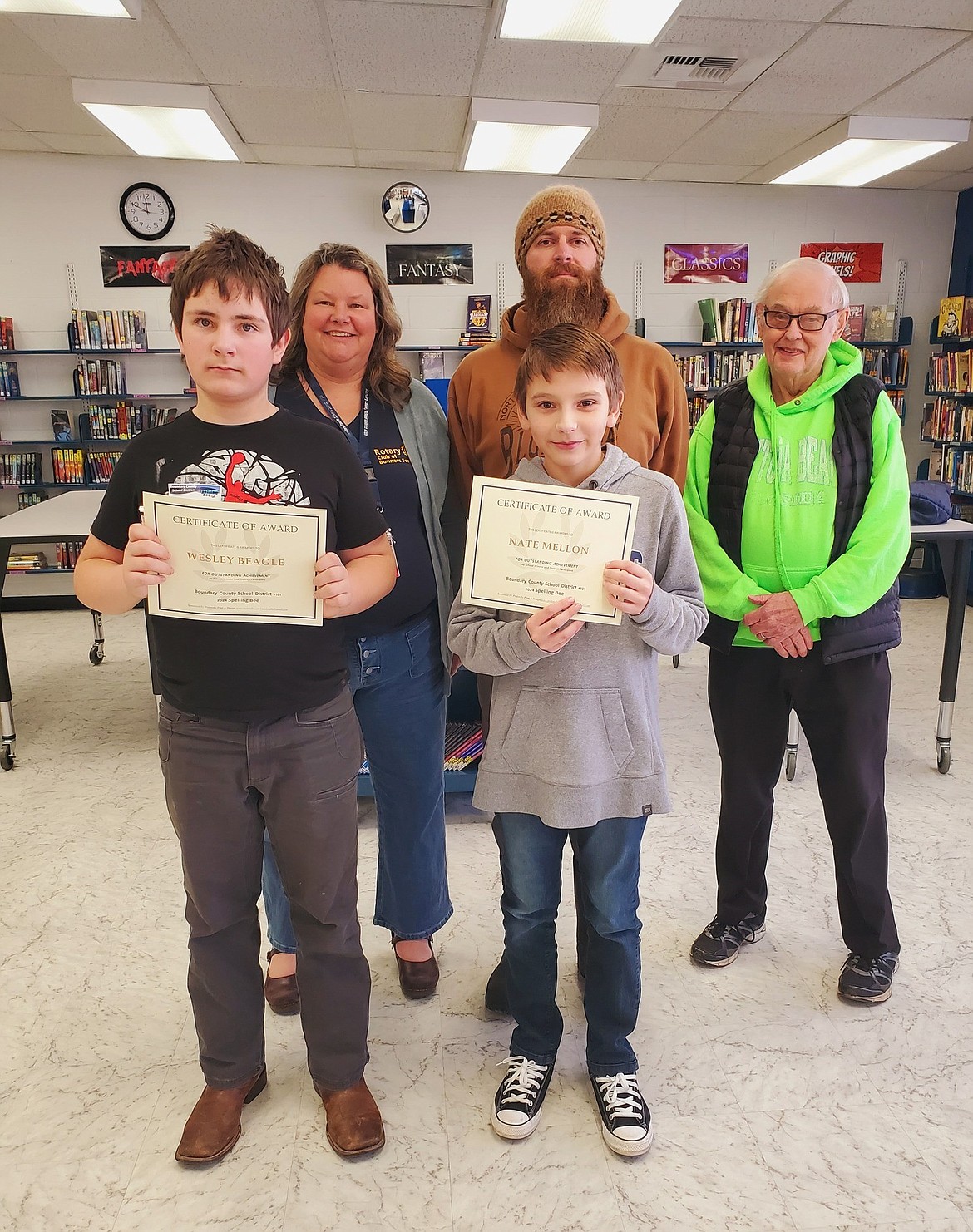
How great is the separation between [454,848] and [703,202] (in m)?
5.75

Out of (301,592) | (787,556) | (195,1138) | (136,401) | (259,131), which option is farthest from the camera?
(136,401)

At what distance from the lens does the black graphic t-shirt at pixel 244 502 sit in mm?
1290

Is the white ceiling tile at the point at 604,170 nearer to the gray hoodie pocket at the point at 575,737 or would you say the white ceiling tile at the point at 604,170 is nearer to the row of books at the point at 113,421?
the row of books at the point at 113,421

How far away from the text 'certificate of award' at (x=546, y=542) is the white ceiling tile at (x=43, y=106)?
4482mm

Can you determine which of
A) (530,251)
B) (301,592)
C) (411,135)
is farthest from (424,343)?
(301,592)

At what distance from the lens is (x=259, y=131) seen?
203 inches

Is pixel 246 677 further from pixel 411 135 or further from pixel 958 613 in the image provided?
pixel 411 135

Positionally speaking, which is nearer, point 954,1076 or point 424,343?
point 954,1076

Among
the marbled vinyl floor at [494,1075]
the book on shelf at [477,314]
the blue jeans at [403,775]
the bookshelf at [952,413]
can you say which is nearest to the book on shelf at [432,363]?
the book on shelf at [477,314]

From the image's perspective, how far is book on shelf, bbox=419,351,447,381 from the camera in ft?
20.7

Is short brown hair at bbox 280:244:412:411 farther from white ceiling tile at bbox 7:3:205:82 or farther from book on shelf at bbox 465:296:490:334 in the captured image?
book on shelf at bbox 465:296:490:334

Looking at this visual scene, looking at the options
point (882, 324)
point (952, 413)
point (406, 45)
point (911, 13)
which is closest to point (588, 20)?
point (406, 45)

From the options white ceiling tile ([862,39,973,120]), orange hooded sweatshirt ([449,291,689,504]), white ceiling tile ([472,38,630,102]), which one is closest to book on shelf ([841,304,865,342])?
white ceiling tile ([862,39,973,120])

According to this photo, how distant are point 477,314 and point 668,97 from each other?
2.17 metres
